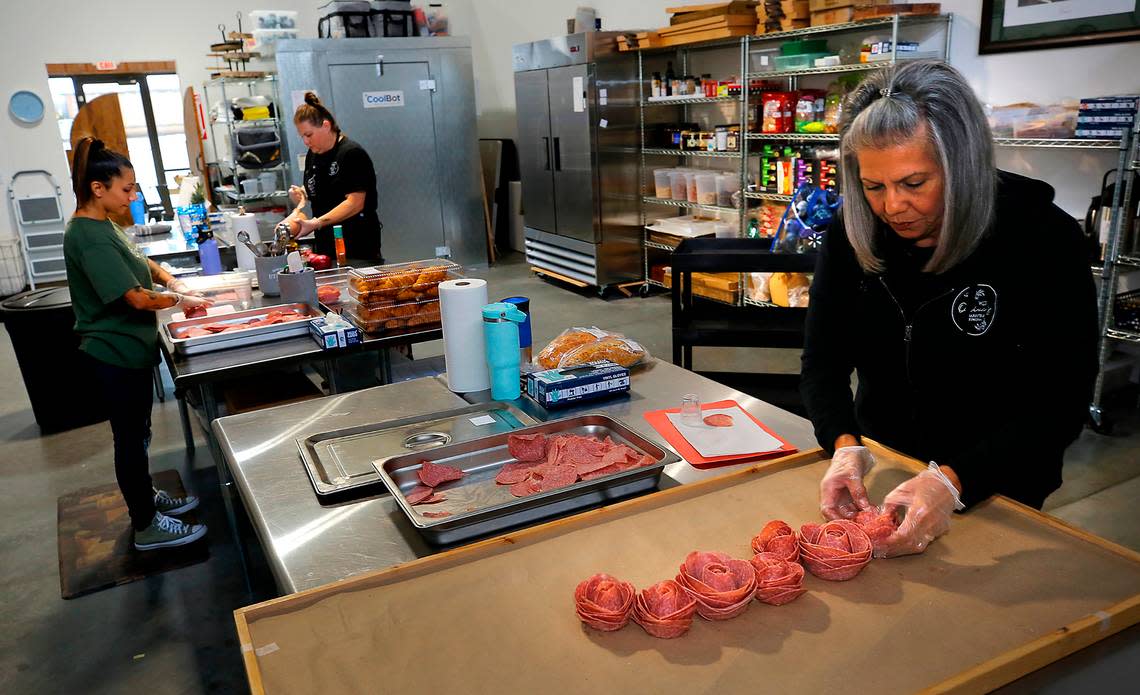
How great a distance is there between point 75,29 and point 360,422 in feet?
30.1

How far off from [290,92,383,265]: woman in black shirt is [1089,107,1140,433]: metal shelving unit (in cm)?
355

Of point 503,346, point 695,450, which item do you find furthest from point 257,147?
point 695,450

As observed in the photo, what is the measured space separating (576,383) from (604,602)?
90 cm

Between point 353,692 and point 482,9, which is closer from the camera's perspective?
point 353,692

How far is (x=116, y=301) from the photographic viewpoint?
9.26 feet

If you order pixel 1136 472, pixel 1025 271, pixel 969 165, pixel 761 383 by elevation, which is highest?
pixel 969 165

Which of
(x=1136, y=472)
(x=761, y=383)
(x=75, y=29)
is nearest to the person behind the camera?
(x=761, y=383)

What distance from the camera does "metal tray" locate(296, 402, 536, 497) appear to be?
1628 millimetres

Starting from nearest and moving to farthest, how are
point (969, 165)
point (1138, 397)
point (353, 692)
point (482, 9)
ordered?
1. point (353, 692)
2. point (969, 165)
3. point (1138, 397)
4. point (482, 9)

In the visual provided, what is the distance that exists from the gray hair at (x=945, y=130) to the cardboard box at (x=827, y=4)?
144 inches

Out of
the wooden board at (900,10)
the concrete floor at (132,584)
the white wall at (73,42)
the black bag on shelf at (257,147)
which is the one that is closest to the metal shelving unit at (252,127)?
the black bag on shelf at (257,147)

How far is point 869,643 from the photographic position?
3.59ft

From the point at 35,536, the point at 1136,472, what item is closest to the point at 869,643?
the point at 1136,472

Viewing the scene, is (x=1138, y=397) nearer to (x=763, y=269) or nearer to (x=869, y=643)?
(x=763, y=269)
